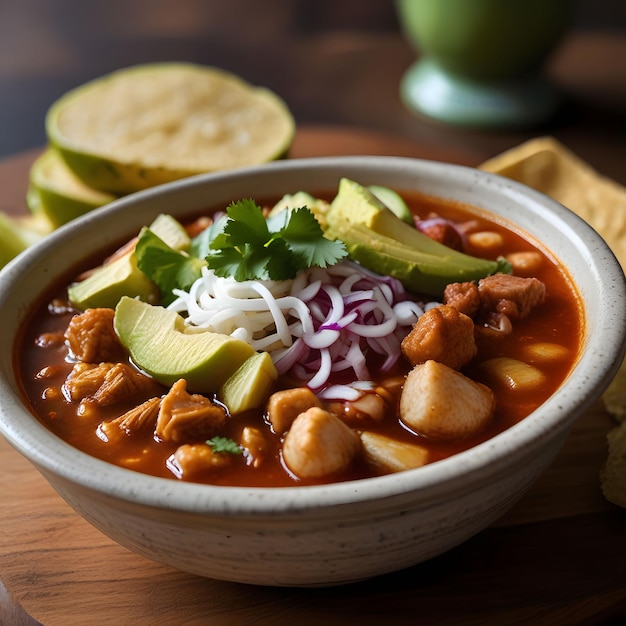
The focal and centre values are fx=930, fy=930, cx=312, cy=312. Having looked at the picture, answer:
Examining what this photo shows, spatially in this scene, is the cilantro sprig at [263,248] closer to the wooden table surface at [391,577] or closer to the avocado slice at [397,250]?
the avocado slice at [397,250]

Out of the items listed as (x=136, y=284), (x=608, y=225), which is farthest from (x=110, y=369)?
(x=608, y=225)

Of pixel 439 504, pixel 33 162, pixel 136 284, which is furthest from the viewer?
pixel 33 162

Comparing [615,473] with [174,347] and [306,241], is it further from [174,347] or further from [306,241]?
[174,347]

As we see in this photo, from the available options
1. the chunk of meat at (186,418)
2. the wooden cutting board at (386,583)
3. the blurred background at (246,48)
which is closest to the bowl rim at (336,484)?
the chunk of meat at (186,418)

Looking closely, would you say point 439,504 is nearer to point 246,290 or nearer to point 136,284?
point 246,290

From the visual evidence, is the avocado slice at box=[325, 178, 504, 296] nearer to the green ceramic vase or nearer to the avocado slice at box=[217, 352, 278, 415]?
the avocado slice at box=[217, 352, 278, 415]

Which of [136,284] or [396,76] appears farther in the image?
[396,76]

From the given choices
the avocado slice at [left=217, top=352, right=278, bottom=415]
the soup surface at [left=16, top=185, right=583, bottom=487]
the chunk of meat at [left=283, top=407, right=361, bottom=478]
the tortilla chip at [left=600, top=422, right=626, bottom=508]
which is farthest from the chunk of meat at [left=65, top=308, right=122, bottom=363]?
the tortilla chip at [left=600, top=422, right=626, bottom=508]
